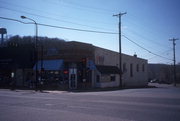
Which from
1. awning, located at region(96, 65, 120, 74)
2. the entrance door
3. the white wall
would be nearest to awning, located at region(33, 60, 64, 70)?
the entrance door

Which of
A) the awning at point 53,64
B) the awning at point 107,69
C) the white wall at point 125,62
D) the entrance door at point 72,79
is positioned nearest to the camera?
the entrance door at point 72,79

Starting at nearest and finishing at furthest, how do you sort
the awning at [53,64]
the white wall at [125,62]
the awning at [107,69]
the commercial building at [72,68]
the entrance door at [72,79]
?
the entrance door at [72,79] < the commercial building at [72,68] < the awning at [53,64] < the awning at [107,69] < the white wall at [125,62]

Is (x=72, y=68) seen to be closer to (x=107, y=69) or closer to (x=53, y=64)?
(x=53, y=64)

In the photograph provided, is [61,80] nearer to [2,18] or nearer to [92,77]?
[92,77]

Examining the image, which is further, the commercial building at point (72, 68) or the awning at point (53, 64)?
the awning at point (53, 64)

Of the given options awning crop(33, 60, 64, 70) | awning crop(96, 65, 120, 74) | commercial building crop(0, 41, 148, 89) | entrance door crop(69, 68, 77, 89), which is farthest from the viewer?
awning crop(96, 65, 120, 74)

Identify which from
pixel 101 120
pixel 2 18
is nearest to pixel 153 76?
pixel 2 18

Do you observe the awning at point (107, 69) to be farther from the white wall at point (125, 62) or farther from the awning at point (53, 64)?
the awning at point (53, 64)

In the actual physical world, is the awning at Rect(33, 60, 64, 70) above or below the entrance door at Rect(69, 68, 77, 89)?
above

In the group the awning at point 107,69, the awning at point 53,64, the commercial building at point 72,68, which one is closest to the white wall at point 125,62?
the commercial building at point 72,68

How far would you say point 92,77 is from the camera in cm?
4088

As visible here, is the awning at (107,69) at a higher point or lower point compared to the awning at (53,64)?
lower

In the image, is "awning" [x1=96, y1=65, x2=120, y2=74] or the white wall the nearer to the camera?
"awning" [x1=96, y1=65, x2=120, y2=74]

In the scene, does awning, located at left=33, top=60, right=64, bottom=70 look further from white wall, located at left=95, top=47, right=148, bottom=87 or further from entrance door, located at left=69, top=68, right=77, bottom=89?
white wall, located at left=95, top=47, right=148, bottom=87
